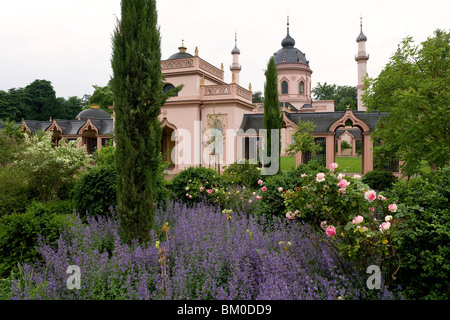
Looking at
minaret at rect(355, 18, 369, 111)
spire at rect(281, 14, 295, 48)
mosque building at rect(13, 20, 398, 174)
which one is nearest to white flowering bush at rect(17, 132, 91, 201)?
mosque building at rect(13, 20, 398, 174)

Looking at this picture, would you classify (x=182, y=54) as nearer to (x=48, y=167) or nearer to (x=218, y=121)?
(x=218, y=121)

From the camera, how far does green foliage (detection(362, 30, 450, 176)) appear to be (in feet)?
23.3

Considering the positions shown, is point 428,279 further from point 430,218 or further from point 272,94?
point 272,94

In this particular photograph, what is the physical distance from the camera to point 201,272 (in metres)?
3.80

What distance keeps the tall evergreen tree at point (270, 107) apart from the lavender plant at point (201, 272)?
9371 millimetres

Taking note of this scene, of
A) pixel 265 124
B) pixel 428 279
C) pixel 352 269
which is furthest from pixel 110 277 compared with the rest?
pixel 265 124

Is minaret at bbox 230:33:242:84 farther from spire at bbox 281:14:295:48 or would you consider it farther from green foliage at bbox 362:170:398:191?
green foliage at bbox 362:170:398:191

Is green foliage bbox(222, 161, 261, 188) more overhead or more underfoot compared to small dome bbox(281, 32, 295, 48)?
more underfoot

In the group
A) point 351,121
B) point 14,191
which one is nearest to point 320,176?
point 14,191

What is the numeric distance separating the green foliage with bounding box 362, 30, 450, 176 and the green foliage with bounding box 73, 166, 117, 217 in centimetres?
728

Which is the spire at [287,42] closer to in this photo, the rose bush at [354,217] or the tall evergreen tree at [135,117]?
the tall evergreen tree at [135,117]

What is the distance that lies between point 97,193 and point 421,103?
8.06m

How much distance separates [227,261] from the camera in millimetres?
4148

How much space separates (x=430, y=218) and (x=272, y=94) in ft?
38.6
